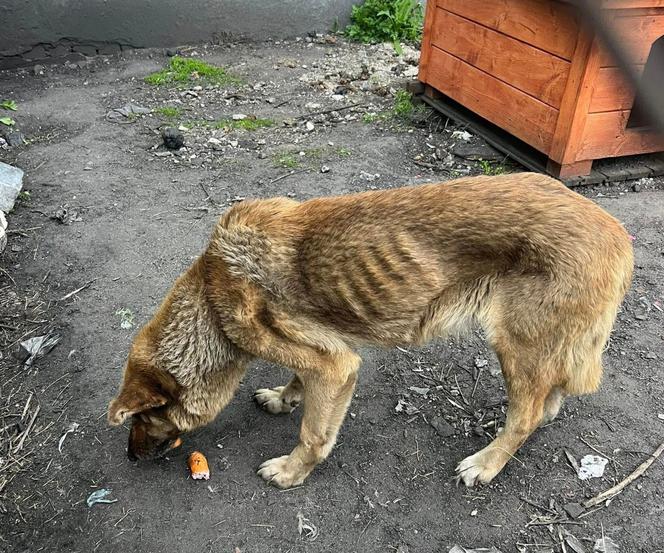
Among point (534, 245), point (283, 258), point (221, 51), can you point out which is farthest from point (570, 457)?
point (221, 51)

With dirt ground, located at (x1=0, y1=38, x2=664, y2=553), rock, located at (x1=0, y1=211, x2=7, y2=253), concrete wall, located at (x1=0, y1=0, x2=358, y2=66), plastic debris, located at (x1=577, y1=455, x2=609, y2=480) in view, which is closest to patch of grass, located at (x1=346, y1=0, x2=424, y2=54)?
concrete wall, located at (x1=0, y1=0, x2=358, y2=66)

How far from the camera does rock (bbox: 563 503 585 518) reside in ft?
11.1

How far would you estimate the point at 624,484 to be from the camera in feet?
11.5

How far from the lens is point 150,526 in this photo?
3.34 metres

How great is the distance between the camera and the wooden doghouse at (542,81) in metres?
5.71

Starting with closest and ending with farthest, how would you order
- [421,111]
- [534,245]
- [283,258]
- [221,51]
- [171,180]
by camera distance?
[534,245] → [283,258] → [171,180] → [421,111] → [221,51]

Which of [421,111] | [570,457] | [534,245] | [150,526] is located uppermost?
[534,245]

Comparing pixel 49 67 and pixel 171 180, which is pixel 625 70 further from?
pixel 49 67

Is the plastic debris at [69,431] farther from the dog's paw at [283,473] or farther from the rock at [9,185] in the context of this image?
the rock at [9,185]

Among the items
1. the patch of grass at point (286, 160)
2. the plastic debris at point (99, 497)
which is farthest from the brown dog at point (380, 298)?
the patch of grass at point (286, 160)

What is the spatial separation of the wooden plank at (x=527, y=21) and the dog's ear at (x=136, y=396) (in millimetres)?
4600

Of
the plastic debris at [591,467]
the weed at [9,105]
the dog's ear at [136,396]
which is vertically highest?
the dog's ear at [136,396]

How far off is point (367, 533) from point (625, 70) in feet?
10.3

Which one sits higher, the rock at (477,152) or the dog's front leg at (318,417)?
the rock at (477,152)
